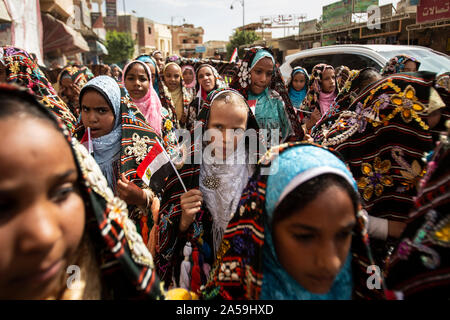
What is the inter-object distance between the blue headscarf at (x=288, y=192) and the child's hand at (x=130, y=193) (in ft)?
3.90

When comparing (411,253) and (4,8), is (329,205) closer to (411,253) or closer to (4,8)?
(411,253)

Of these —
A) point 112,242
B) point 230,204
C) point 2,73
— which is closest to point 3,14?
point 2,73

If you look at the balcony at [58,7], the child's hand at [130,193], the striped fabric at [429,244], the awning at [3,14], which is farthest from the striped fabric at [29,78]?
the balcony at [58,7]

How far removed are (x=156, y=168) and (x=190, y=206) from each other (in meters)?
0.42

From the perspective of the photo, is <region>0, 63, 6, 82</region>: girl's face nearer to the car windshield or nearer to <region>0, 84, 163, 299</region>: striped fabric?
<region>0, 84, 163, 299</region>: striped fabric

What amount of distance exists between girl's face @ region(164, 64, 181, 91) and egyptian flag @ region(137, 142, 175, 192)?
15.7 ft

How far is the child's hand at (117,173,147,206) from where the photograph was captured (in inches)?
81.0

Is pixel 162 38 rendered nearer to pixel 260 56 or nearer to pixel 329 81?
pixel 329 81

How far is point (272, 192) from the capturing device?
1.22 metres

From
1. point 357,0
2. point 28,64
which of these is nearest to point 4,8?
point 28,64

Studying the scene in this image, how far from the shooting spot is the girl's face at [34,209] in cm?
71

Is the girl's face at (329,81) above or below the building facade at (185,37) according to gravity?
below

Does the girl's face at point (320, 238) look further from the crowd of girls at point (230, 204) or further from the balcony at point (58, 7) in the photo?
the balcony at point (58, 7)

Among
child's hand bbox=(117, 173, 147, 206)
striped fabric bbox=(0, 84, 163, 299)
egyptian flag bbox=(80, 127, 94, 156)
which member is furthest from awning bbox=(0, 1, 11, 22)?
striped fabric bbox=(0, 84, 163, 299)
